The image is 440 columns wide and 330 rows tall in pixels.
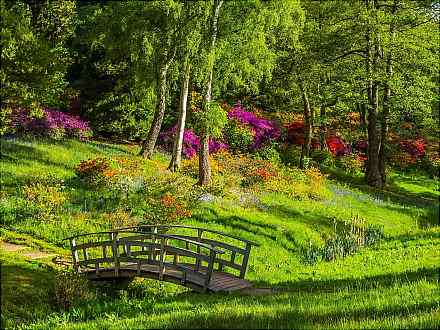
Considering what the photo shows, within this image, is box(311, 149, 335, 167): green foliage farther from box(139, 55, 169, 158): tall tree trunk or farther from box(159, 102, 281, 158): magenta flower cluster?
box(139, 55, 169, 158): tall tree trunk

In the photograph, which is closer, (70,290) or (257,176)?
(70,290)

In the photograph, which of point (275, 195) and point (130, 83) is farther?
point (130, 83)

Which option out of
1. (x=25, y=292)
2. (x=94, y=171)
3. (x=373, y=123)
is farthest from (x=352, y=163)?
(x=25, y=292)

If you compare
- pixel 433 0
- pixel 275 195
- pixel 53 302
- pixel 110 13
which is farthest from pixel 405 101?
pixel 53 302

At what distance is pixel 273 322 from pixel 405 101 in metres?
24.8

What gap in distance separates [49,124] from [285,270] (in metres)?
20.7

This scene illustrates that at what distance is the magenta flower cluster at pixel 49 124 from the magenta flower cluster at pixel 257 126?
998 cm

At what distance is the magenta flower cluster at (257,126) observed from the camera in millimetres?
33781

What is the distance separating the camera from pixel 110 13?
3036cm

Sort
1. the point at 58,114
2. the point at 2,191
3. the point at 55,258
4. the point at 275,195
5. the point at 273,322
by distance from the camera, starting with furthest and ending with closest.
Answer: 1. the point at 58,114
2. the point at 275,195
3. the point at 2,191
4. the point at 55,258
5. the point at 273,322

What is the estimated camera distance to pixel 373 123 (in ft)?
102

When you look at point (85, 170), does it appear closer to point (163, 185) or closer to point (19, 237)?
point (163, 185)

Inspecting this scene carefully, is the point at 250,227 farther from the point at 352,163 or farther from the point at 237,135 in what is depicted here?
the point at 352,163

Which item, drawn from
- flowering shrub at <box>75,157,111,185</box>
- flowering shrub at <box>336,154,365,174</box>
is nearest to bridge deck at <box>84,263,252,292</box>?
flowering shrub at <box>75,157,111,185</box>
